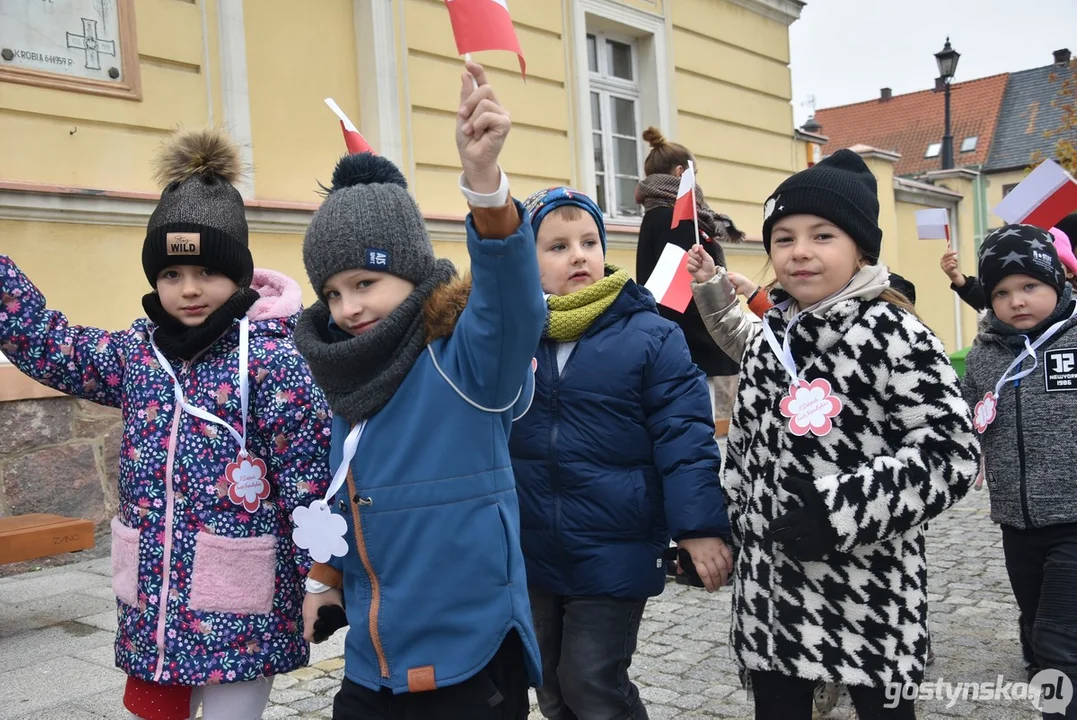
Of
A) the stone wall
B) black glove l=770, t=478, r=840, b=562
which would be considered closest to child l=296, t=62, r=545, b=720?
black glove l=770, t=478, r=840, b=562

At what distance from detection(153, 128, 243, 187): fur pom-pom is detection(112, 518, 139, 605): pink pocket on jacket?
2.93ft

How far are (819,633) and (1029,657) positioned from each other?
1.86 meters

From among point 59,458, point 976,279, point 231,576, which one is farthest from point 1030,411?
point 59,458

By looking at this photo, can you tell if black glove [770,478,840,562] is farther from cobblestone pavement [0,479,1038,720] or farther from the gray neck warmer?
cobblestone pavement [0,479,1038,720]

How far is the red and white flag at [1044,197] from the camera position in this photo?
4.01 m

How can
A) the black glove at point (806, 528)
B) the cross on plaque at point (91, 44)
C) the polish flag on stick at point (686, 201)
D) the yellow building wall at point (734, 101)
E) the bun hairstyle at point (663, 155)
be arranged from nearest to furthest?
the black glove at point (806, 528), the polish flag on stick at point (686, 201), the bun hairstyle at point (663, 155), the cross on plaque at point (91, 44), the yellow building wall at point (734, 101)

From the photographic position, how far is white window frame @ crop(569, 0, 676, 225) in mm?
9367

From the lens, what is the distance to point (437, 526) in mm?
1937

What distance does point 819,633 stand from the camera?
2168 mm

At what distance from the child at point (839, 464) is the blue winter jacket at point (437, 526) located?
2.06 feet

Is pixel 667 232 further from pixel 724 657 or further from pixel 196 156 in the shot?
pixel 196 156

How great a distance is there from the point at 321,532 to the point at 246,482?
0.35m

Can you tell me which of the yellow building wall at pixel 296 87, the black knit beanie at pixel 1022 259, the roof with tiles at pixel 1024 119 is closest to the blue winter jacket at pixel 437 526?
the black knit beanie at pixel 1022 259

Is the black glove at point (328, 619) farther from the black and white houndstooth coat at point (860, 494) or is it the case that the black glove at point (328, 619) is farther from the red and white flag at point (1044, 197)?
the red and white flag at point (1044, 197)
